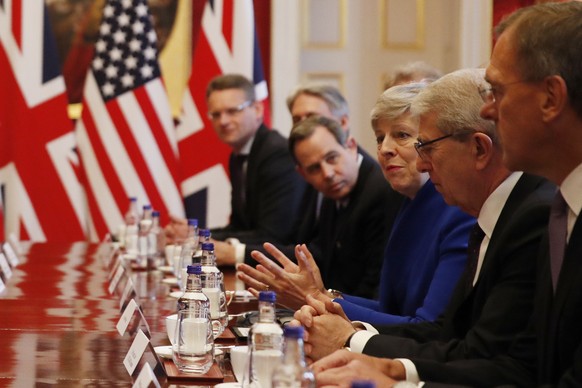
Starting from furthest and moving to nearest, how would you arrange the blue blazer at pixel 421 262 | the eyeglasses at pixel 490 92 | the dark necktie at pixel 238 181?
1. the dark necktie at pixel 238 181
2. the blue blazer at pixel 421 262
3. the eyeglasses at pixel 490 92

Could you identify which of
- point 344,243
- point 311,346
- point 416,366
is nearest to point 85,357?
point 311,346

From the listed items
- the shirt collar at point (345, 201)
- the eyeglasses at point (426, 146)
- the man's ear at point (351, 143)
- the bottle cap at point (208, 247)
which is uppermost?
the eyeglasses at point (426, 146)

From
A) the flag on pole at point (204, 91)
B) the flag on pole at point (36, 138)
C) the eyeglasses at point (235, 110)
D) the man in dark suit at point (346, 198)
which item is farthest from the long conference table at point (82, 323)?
the flag on pole at point (204, 91)

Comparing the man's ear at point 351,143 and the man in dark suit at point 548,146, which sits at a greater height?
the man in dark suit at point 548,146

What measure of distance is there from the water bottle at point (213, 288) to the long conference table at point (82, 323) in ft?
0.17

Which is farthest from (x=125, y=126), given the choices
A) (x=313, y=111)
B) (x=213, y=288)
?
(x=213, y=288)

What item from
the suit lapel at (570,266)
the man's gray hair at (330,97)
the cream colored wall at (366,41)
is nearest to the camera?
the suit lapel at (570,266)

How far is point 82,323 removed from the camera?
2789 mm

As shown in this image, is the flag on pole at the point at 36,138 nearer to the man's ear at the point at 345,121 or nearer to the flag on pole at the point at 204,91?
the flag on pole at the point at 204,91

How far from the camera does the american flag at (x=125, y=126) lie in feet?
22.1

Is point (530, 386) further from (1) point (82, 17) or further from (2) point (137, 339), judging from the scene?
(1) point (82, 17)

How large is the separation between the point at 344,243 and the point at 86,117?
11.2ft

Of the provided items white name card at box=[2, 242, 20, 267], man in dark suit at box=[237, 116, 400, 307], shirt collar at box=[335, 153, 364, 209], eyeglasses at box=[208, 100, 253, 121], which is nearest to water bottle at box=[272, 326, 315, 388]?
man in dark suit at box=[237, 116, 400, 307]

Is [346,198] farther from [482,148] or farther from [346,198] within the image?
[482,148]
